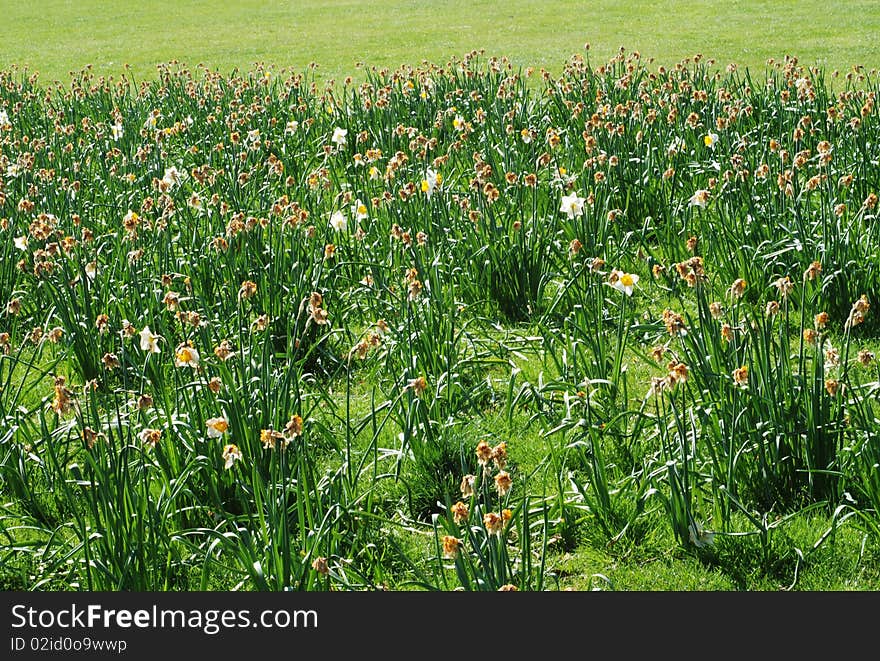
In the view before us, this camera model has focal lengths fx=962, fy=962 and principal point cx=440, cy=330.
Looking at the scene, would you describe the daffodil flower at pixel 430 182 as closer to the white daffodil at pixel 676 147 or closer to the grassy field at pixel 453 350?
the grassy field at pixel 453 350

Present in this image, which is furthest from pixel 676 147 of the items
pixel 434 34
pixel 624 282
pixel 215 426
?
pixel 434 34

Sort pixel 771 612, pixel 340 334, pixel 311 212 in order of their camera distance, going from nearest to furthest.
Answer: pixel 771 612 < pixel 340 334 < pixel 311 212

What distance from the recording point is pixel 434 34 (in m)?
16.4

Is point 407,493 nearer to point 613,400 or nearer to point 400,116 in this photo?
point 613,400

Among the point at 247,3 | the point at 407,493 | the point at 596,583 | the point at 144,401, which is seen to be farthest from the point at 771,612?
the point at 247,3

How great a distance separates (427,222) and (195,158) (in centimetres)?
300

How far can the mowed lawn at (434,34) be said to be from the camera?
13.0 m

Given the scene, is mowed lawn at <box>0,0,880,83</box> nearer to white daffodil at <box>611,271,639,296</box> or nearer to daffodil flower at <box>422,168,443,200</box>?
daffodil flower at <box>422,168,443,200</box>

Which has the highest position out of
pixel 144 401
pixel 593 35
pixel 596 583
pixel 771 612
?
pixel 593 35

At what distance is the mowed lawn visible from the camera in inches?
512

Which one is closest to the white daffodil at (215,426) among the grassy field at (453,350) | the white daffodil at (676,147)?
the grassy field at (453,350)

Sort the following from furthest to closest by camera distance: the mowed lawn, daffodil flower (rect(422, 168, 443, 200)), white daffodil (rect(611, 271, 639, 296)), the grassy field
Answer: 1. the mowed lawn
2. daffodil flower (rect(422, 168, 443, 200))
3. white daffodil (rect(611, 271, 639, 296))
4. the grassy field

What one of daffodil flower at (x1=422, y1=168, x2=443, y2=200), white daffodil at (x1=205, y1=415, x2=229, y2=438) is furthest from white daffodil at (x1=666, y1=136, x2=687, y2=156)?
white daffodil at (x1=205, y1=415, x2=229, y2=438)

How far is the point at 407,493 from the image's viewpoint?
10.5ft
